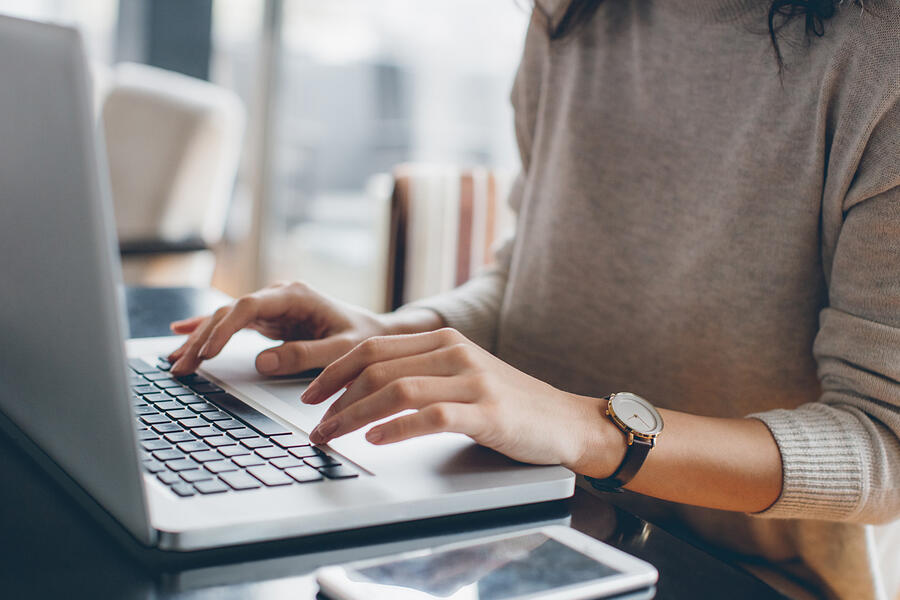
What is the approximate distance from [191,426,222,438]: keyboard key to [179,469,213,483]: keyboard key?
58 millimetres

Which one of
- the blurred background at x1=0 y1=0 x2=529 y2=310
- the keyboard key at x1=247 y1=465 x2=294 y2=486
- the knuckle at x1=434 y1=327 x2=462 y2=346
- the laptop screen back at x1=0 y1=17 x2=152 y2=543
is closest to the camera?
the laptop screen back at x1=0 y1=17 x2=152 y2=543

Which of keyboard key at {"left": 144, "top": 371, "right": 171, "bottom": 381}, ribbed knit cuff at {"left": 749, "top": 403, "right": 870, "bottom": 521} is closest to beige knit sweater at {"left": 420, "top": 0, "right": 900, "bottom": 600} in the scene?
ribbed knit cuff at {"left": 749, "top": 403, "right": 870, "bottom": 521}

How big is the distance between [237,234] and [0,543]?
309 cm

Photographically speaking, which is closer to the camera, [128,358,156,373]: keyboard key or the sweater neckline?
[128,358,156,373]: keyboard key

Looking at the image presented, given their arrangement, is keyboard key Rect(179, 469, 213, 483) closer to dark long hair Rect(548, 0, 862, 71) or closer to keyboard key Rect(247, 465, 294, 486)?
keyboard key Rect(247, 465, 294, 486)

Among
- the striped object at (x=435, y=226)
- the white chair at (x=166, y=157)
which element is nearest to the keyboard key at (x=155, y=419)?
the striped object at (x=435, y=226)

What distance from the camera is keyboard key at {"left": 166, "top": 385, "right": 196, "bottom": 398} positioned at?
23.5 inches

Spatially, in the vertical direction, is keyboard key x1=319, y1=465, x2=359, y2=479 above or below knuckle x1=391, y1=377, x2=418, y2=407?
A: below

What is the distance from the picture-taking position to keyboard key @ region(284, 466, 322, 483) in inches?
17.9

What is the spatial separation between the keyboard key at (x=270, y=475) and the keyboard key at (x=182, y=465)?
0.03 meters

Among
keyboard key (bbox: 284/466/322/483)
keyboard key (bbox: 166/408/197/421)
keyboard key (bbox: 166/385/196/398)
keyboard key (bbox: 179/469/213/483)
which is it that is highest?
keyboard key (bbox: 179/469/213/483)

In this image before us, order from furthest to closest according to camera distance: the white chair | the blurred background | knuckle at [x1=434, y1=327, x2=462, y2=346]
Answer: the blurred background
the white chair
knuckle at [x1=434, y1=327, x2=462, y2=346]

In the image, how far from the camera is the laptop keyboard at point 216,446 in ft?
1.47

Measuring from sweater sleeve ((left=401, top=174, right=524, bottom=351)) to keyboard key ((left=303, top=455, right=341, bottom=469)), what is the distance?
1.43ft
